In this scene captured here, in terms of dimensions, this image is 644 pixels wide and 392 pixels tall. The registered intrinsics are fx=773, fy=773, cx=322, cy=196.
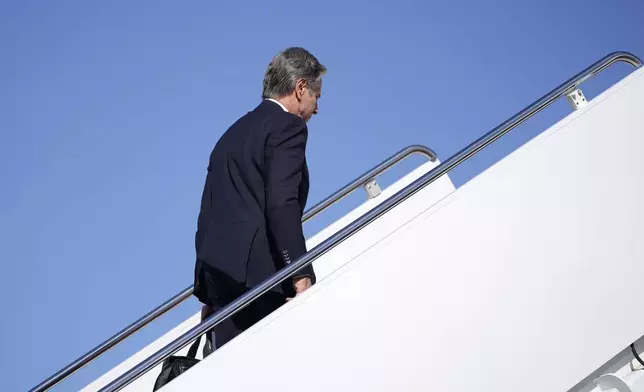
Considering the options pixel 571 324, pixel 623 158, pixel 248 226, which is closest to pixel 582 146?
pixel 623 158

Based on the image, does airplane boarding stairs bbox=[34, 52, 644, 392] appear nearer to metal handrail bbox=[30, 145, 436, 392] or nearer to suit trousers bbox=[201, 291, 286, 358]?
suit trousers bbox=[201, 291, 286, 358]

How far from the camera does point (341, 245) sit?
425 centimetres

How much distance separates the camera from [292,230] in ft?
7.99

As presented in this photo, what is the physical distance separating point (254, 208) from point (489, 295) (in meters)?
0.88

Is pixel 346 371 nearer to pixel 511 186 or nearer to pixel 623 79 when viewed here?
pixel 511 186

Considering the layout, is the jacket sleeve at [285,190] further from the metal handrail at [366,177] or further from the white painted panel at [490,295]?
the metal handrail at [366,177]

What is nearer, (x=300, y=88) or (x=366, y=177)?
(x=300, y=88)

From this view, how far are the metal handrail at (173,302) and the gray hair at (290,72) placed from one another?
141cm

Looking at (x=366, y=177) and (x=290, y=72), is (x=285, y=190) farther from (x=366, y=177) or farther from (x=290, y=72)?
(x=366, y=177)

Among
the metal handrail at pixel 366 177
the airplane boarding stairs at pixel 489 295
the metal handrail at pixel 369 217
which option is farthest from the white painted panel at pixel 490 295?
the metal handrail at pixel 366 177

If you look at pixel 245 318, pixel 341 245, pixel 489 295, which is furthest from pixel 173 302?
pixel 489 295

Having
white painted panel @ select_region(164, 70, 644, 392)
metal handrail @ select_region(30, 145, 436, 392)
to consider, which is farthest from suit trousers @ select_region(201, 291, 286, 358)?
metal handrail @ select_region(30, 145, 436, 392)

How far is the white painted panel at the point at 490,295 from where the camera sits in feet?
8.28

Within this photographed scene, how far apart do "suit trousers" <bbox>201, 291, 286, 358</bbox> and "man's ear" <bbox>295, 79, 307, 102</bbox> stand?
68 cm
